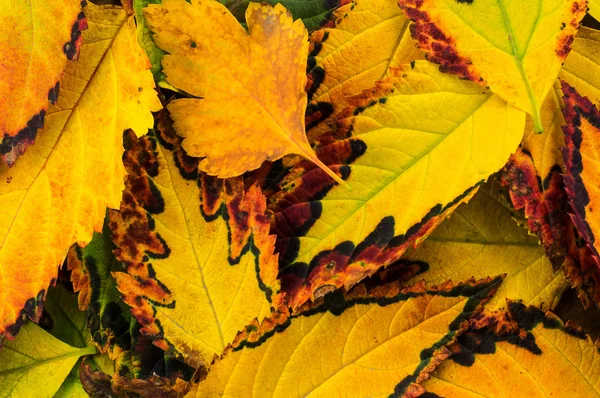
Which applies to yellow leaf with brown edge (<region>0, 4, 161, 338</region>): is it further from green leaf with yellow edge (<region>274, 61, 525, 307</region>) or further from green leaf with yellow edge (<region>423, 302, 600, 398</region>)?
green leaf with yellow edge (<region>423, 302, 600, 398</region>)

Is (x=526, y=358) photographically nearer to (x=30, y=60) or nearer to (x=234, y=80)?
(x=234, y=80)

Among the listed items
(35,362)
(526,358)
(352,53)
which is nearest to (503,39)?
(352,53)

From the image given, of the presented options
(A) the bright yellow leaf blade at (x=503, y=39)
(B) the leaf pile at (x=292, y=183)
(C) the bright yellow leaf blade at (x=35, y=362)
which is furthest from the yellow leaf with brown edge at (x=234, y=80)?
(C) the bright yellow leaf blade at (x=35, y=362)

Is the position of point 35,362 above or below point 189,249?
below

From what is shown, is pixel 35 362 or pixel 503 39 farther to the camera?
pixel 35 362

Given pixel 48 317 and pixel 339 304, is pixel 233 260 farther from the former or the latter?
pixel 48 317

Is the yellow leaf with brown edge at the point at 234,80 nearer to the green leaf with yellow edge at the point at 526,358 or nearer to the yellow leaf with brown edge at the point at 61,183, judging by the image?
the yellow leaf with brown edge at the point at 61,183

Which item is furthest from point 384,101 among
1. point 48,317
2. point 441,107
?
point 48,317

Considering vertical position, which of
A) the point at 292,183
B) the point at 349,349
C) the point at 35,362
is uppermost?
the point at 292,183
